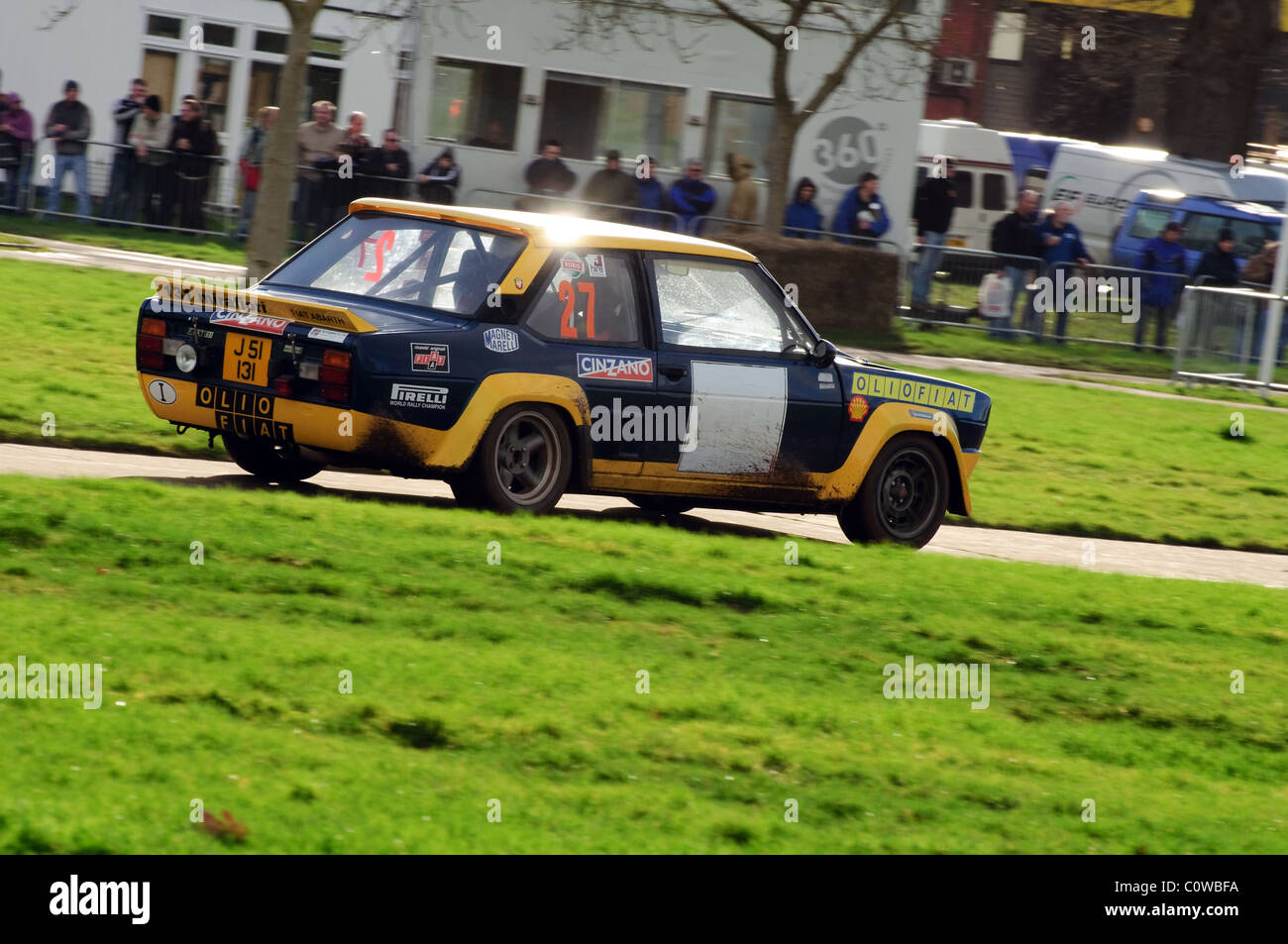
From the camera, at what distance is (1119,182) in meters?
34.2

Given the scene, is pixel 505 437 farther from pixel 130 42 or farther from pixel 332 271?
pixel 130 42

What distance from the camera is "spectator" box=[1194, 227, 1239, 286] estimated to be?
26.1m

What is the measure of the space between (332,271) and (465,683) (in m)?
3.70

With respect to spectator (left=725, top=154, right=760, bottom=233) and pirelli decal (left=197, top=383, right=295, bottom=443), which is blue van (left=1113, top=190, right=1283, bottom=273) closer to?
spectator (left=725, top=154, right=760, bottom=233)

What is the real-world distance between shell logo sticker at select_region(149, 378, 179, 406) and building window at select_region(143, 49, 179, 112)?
70.9 feet

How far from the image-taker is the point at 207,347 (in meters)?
9.30

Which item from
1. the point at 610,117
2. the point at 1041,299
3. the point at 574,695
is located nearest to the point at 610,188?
the point at 610,117

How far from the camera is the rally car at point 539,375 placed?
895 centimetres

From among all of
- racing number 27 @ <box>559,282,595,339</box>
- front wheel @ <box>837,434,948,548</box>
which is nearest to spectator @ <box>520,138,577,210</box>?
front wheel @ <box>837,434,948,548</box>

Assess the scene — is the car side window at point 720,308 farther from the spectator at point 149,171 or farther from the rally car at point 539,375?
the spectator at point 149,171

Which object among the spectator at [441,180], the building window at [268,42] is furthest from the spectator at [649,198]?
the building window at [268,42]

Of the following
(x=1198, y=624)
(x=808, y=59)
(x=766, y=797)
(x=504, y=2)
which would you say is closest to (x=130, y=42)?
(x=504, y=2)

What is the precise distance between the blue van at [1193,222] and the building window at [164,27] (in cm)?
1529

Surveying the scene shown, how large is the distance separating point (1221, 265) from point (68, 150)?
1540 cm
